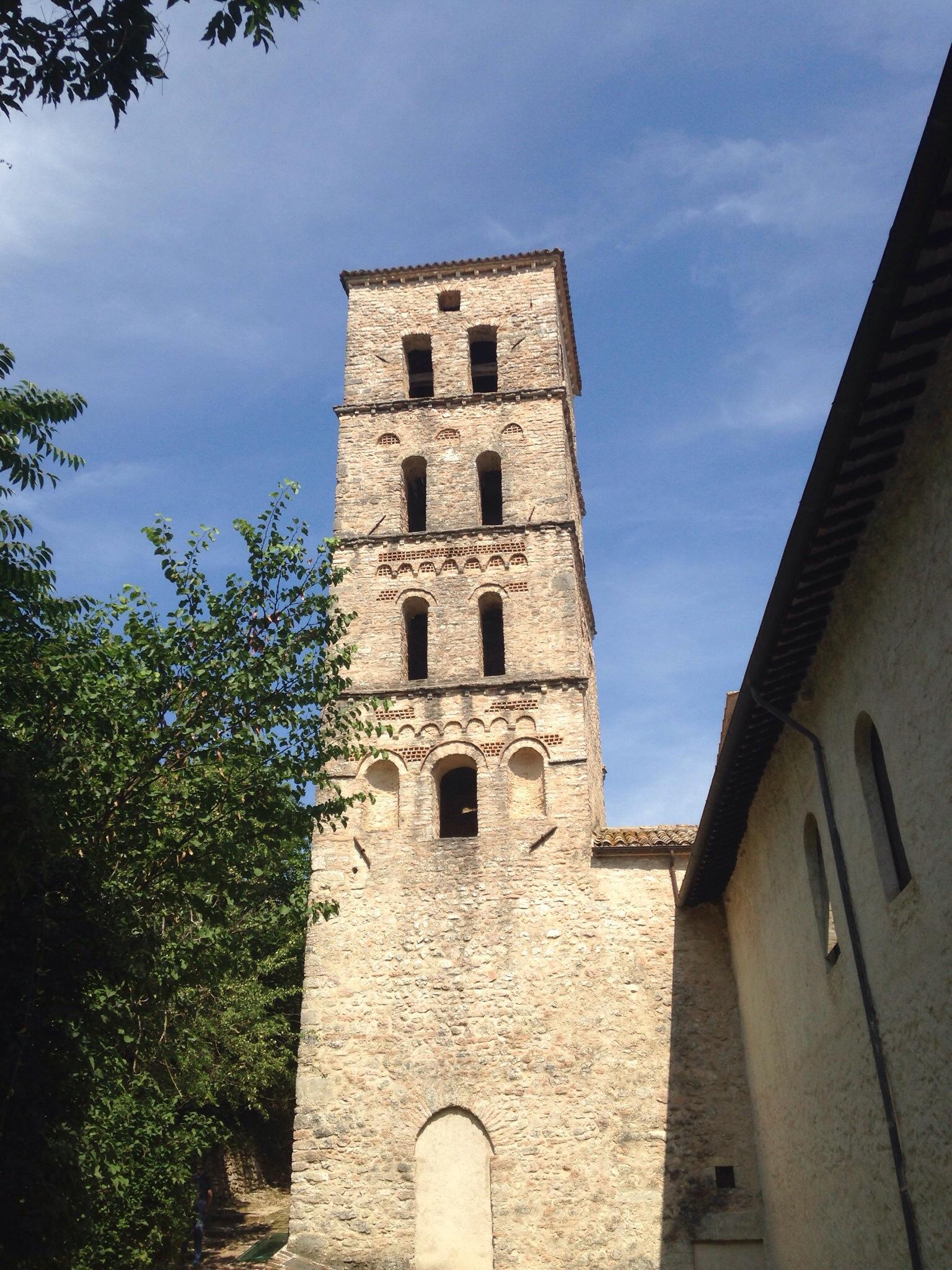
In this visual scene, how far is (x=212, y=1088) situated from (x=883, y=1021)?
1439cm

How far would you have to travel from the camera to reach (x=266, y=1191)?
2370 cm

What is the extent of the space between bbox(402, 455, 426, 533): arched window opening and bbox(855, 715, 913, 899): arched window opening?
12.9 metres

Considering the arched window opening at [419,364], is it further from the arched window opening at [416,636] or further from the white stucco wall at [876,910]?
the white stucco wall at [876,910]

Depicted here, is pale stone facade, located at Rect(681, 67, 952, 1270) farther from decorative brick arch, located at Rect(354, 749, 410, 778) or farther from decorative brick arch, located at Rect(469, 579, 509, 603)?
decorative brick arch, located at Rect(469, 579, 509, 603)

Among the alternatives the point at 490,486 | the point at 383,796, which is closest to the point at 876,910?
the point at 383,796

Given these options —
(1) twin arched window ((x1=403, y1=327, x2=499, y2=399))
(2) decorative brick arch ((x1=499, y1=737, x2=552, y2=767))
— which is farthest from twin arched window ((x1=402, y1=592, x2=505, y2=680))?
(1) twin arched window ((x1=403, y1=327, x2=499, y2=399))

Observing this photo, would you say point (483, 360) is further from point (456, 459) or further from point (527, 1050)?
point (527, 1050)

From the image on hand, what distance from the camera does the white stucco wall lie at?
252 inches

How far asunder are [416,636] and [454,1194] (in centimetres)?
913

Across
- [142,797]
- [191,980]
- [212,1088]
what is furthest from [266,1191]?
[142,797]

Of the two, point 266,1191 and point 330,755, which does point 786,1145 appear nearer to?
point 330,755

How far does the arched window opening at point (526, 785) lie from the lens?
1662 cm

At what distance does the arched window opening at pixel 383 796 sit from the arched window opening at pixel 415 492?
4.90 metres

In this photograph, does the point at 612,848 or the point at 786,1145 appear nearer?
the point at 786,1145
